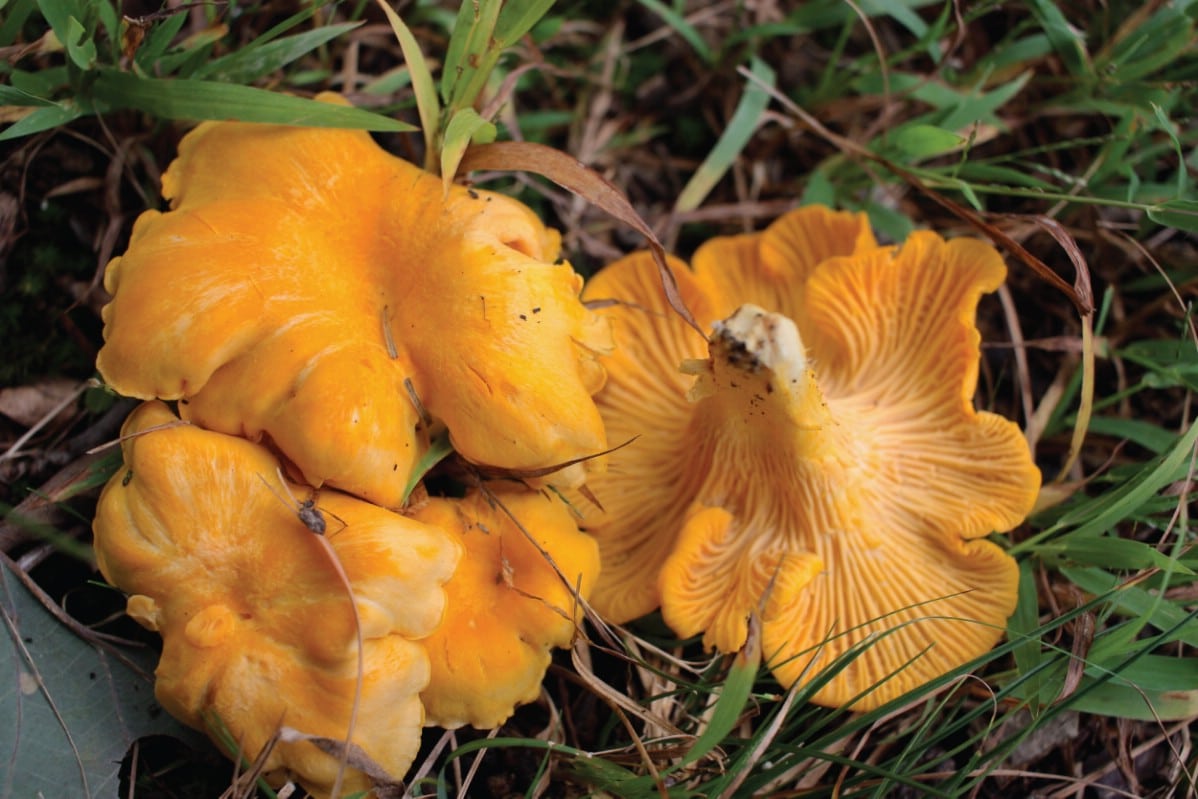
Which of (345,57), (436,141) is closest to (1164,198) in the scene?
(436,141)

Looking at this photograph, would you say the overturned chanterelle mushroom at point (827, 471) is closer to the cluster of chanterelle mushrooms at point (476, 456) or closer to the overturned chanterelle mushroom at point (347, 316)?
the cluster of chanterelle mushrooms at point (476, 456)

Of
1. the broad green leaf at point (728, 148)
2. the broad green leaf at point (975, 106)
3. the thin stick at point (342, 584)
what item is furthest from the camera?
the broad green leaf at point (728, 148)

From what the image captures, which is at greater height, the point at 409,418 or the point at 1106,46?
the point at 1106,46

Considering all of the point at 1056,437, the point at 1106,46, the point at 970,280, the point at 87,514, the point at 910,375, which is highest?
the point at 1106,46

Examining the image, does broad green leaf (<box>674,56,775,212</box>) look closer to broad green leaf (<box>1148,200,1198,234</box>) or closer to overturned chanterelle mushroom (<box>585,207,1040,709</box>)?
overturned chanterelle mushroom (<box>585,207,1040,709</box>)

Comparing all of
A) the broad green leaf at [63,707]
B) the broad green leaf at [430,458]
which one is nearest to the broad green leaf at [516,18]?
the broad green leaf at [430,458]

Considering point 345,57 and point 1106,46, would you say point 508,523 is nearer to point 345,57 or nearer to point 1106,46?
point 345,57
